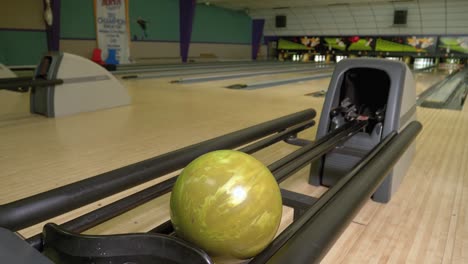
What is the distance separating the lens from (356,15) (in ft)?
39.1

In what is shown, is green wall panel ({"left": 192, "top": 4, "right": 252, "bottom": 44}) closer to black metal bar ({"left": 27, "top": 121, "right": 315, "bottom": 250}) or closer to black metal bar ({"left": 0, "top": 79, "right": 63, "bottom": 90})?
black metal bar ({"left": 0, "top": 79, "right": 63, "bottom": 90})

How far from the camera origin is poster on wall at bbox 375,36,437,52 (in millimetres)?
11305

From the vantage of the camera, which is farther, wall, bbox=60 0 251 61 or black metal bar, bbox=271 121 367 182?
wall, bbox=60 0 251 61

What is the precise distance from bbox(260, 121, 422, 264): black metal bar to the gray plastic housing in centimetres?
42

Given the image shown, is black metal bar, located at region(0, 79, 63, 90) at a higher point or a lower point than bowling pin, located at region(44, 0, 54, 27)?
lower

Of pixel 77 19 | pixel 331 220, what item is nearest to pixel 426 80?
pixel 77 19

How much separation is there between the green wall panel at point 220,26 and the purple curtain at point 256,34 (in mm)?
182

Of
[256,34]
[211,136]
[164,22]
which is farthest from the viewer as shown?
[256,34]

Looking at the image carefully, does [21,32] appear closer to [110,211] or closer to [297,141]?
[297,141]

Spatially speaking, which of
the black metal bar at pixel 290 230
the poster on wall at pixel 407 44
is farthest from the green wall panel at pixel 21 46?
the poster on wall at pixel 407 44

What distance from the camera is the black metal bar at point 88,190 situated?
74 cm

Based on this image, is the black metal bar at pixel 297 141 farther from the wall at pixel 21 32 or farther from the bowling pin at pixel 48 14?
the bowling pin at pixel 48 14

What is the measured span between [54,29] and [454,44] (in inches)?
435

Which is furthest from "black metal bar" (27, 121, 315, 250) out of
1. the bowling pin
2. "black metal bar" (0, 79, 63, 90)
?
the bowling pin
